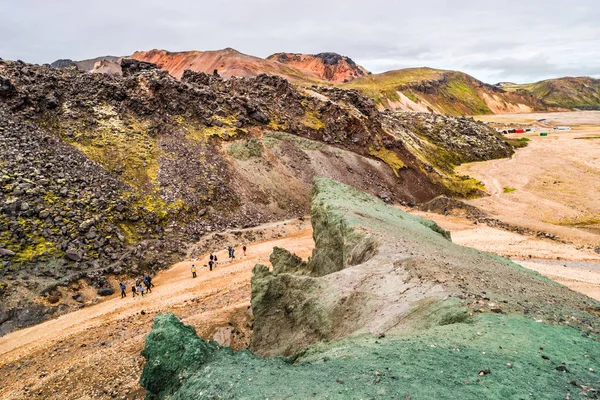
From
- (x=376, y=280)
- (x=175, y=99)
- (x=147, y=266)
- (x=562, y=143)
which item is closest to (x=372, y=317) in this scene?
(x=376, y=280)

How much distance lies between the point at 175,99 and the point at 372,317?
4768 centimetres

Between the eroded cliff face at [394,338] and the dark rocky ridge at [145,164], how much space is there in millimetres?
21332

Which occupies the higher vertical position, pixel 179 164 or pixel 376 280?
pixel 179 164

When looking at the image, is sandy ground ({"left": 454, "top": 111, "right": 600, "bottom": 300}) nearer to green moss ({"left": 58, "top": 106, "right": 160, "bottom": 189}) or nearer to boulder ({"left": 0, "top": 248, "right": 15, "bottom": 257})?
green moss ({"left": 58, "top": 106, "right": 160, "bottom": 189})

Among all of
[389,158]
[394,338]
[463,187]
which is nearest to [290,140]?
[389,158]

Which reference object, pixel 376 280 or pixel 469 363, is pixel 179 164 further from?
pixel 469 363

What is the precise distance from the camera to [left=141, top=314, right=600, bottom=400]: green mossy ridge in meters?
7.95

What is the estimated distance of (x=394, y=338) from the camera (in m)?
10.8

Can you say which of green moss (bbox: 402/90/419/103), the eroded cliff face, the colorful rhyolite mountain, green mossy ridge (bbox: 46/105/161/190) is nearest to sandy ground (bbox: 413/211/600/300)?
the eroded cliff face

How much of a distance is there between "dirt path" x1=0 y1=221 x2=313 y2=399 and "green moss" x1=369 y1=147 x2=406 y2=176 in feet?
115

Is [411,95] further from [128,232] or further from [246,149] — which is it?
[128,232]

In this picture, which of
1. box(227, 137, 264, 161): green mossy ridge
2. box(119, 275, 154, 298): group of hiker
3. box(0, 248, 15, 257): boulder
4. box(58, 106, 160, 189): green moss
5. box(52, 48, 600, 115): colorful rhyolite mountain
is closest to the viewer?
box(0, 248, 15, 257): boulder

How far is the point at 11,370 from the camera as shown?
2084cm

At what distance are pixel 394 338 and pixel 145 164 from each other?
131 feet
